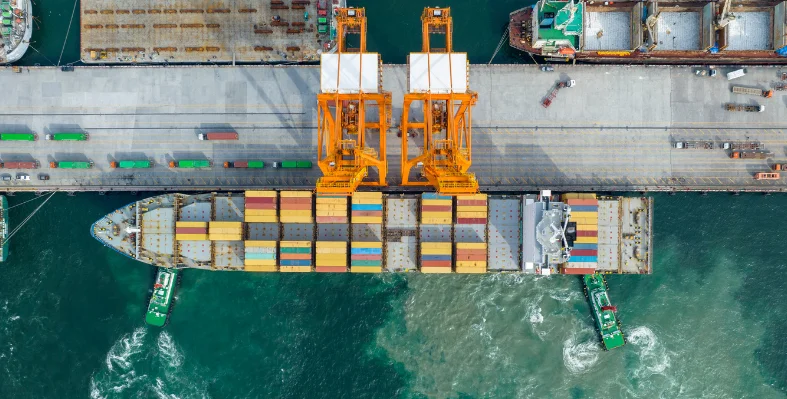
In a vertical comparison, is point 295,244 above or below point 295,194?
below

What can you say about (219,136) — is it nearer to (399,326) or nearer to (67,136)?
(67,136)

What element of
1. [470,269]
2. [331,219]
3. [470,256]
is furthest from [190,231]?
[470,269]

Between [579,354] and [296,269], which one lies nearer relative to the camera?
[296,269]

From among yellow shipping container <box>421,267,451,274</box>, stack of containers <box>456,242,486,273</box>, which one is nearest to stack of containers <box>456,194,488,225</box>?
stack of containers <box>456,242,486,273</box>

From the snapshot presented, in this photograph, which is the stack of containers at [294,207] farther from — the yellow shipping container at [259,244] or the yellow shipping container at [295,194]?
the yellow shipping container at [259,244]

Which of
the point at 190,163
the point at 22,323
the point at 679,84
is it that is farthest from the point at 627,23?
the point at 22,323

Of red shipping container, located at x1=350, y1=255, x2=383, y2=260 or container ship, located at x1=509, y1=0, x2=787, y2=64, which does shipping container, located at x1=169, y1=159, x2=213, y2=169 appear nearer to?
red shipping container, located at x1=350, y1=255, x2=383, y2=260
